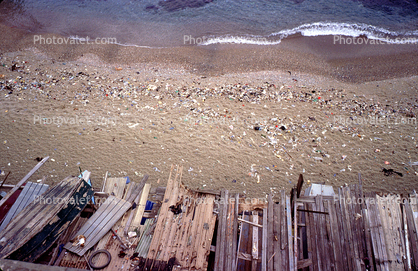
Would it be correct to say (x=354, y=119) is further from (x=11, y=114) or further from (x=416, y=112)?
(x=11, y=114)

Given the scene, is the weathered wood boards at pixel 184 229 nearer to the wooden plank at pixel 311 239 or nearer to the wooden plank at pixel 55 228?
the wooden plank at pixel 55 228

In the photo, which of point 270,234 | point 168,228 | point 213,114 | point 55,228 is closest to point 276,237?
point 270,234

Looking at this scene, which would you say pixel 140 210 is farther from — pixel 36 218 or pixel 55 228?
pixel 36 218

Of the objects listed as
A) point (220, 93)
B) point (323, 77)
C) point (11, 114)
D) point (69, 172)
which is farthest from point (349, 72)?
point (11, 114)

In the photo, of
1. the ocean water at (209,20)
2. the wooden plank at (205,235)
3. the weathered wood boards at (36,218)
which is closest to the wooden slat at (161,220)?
the wooden plank at (205,235)

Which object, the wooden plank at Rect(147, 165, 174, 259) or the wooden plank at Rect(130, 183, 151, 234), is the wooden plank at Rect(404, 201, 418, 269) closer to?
the wooden plank at Rect(147, 165, 174, 259)

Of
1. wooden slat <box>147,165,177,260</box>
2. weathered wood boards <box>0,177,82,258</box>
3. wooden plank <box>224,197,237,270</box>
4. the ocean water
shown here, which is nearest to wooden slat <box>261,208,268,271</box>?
wooden plank <box>224,197,237,270</box>
